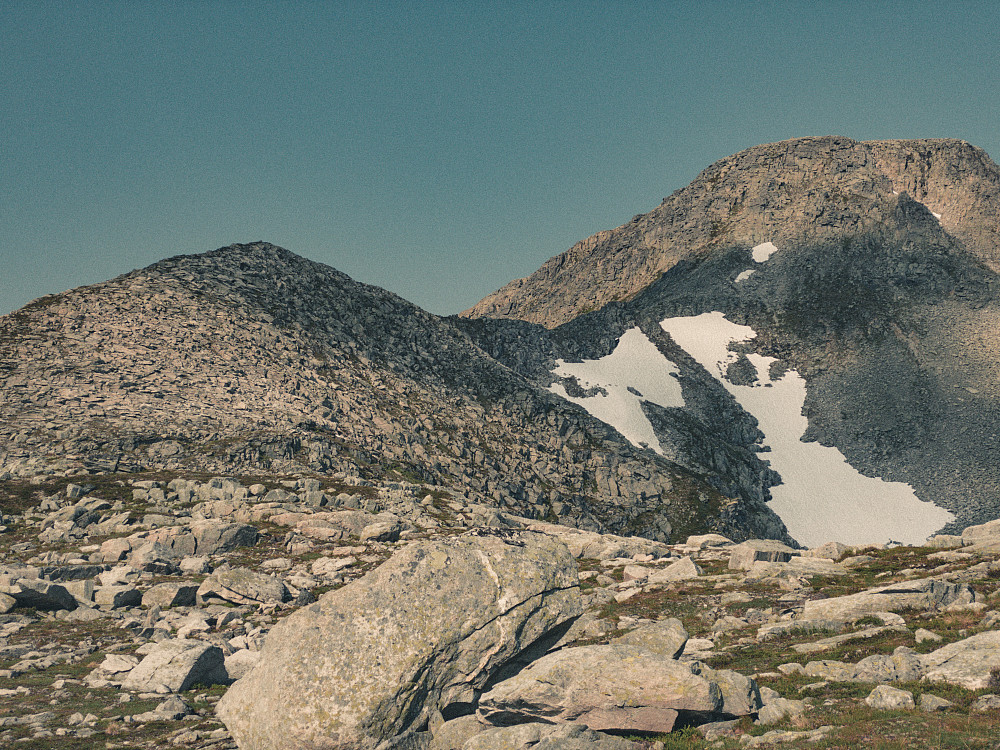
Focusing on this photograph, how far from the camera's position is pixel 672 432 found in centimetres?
14525

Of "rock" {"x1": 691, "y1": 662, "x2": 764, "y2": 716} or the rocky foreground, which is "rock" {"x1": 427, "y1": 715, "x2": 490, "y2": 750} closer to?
the rocky foreground

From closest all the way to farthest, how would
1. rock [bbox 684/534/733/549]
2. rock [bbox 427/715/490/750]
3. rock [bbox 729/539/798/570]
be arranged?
rock [bbox 427/715/490/750] < rock [bbox 729/539/798/570] < rock [bbox 684/534/733/549]

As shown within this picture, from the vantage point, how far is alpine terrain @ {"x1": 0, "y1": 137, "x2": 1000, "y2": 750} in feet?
50.1

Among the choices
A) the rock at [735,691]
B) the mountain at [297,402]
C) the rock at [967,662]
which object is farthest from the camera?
the mountain at [297,402]

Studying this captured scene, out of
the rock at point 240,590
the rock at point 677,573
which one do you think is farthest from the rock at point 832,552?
the rock at point 240,590

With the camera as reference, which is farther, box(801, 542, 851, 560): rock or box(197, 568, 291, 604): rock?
box(801, 542, 851, 560): rock

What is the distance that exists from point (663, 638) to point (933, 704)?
660 centimetres

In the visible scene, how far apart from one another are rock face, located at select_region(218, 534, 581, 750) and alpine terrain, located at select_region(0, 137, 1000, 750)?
73mm

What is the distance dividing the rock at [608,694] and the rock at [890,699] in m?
3.75

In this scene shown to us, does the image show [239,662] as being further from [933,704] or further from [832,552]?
[832,552]

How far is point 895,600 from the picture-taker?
25.4m

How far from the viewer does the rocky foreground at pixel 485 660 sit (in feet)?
47.5

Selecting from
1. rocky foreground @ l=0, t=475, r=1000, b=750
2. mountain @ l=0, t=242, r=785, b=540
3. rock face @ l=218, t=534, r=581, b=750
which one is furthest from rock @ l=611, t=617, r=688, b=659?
mountain @ l=0, t=242, r=785, b=540

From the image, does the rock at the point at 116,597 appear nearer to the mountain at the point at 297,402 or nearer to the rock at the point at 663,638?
the rock at the point at 663,638
